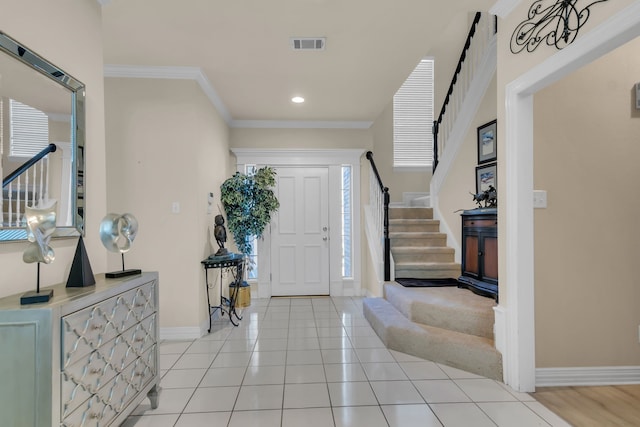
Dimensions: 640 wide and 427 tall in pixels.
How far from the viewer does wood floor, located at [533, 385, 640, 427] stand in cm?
190

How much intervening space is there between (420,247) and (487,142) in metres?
1.50

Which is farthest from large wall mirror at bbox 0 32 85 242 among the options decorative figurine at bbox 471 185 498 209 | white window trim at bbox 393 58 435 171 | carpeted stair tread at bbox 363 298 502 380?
white window trim at bbox 393 58 435 171

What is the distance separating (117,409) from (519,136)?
2.83 metres

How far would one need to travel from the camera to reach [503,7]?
2.25m

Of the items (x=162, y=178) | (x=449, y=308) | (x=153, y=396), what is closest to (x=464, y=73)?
(x=449, y=308)

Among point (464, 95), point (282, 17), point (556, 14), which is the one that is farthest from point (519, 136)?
point (464, 95)

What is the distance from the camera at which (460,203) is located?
410 cm

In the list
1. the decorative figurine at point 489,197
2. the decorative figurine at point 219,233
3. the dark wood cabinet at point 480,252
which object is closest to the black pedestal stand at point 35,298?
the decorative figurine at point 219,233

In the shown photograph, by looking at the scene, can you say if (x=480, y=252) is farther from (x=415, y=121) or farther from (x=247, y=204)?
(x=415, y=121)

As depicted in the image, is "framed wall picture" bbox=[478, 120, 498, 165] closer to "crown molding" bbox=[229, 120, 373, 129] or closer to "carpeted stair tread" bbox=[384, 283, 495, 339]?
"carpeted stair tread" bbox=[384, 283, 495, 339]

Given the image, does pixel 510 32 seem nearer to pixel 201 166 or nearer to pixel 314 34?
pixel 314 34

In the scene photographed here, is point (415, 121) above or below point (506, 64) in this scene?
above

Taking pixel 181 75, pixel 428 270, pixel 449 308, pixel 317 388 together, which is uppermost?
pixel 181 75

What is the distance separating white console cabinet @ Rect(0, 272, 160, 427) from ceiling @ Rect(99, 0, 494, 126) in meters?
1.90
